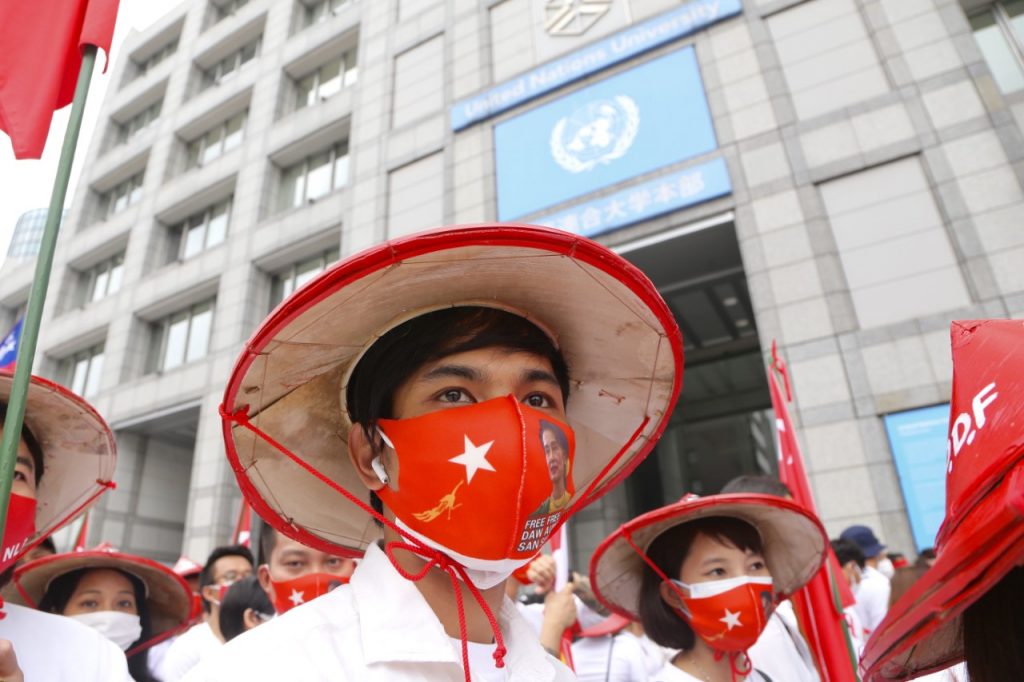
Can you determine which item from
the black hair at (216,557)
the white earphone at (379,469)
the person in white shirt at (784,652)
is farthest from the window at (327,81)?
the white earphone at (379,469)

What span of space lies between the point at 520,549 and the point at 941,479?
8.14m

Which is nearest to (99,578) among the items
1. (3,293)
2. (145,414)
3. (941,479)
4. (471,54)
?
(941,479)

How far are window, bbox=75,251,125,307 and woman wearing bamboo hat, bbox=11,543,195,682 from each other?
1843 centimetres

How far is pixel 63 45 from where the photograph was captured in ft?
5.58

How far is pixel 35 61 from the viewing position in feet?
5.66

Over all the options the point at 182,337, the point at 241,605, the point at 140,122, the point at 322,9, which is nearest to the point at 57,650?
the point at 241,605

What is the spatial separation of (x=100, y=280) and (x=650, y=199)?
56.8 feet

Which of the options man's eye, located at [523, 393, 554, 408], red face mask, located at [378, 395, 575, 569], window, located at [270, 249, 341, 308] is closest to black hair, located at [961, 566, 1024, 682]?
red face mask, located at [378, 395, 575, 569]

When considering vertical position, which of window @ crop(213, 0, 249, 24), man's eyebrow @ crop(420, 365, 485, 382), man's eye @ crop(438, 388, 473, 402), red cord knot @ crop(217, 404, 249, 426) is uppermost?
window @ crop(213, 0, 249, 24)

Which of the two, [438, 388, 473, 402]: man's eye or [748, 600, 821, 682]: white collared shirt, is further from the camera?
[748, 600, 821, 682]: white collared shirt

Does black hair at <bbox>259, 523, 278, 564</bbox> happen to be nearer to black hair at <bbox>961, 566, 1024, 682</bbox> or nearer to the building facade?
black hair at <bbox>961, 566, 1024, 682</bbox>

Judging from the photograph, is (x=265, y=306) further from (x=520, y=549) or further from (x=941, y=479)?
(x=520, y=549)

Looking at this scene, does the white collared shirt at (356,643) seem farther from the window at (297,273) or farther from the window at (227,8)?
the window at (227,8)

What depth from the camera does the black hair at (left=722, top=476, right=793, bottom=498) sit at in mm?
3447
